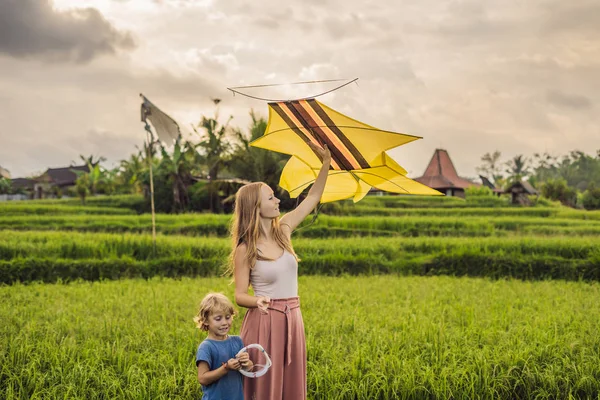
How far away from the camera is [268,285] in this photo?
257cm

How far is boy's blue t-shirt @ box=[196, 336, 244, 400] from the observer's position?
7.95 feet

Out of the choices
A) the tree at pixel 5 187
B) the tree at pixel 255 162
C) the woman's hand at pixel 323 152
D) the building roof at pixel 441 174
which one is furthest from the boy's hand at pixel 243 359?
the tree at pixel 5 187

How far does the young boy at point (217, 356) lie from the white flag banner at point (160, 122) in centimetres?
939

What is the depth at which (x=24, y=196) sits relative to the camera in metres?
37.6

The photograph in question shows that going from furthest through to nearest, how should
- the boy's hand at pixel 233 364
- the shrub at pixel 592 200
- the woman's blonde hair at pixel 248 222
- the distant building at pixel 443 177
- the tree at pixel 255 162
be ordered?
the distant building at pixel 443 177
the shrub at pixel 592 200
the tree at pixel 255 162
the woman's blonde hair at pixel 248 222
the boy's hand at pixel 233 364

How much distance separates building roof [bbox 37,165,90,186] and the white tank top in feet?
125

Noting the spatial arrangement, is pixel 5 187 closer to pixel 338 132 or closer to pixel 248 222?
pixel 338 132

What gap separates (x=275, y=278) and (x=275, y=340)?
0.97ft

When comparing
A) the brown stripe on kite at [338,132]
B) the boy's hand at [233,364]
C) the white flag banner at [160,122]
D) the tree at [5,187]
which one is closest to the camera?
the boy's hand at [233,364]

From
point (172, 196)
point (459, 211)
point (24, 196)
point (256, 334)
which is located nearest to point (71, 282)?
point (256, 334)

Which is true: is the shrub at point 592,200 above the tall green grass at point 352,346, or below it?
above

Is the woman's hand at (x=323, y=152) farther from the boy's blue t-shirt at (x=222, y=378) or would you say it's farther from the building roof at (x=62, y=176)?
the building roof at (x=62, y=176)

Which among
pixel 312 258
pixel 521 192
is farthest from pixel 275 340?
pixel 521 192

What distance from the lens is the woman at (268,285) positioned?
254cm
